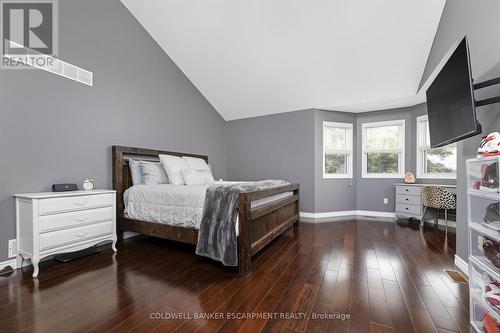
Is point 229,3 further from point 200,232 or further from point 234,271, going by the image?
point 234,271

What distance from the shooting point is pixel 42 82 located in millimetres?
2355

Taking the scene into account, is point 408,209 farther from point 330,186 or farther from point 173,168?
point 173,168

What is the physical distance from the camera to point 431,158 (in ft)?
13.5

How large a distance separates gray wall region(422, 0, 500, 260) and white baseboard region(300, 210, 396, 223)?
7.23 ft

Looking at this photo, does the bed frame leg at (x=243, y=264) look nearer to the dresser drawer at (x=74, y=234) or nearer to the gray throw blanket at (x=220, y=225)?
the gray throw blanket at (x=220, y=225)

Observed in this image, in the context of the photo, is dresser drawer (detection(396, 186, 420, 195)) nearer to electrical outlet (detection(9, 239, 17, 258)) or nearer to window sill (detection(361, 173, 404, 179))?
window sill (detection(361, 173, 404, 179))

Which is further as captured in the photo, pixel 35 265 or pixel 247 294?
pixel 35 265

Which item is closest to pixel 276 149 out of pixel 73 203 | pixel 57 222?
pixel 73 203

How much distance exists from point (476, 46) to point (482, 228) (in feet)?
5.08

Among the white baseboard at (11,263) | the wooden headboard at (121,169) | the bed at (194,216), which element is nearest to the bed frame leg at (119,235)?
the bed at (194,216)

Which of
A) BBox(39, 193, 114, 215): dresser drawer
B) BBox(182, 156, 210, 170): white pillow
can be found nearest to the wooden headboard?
BBox(39, 193, 114, 215): dresser drawer

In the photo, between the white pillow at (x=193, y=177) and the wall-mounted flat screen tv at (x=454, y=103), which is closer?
the wall-mounted flat screen tv at (x=454, y=103)

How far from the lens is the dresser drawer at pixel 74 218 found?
204 centimetres

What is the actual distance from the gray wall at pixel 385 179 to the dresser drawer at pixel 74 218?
183 inches
